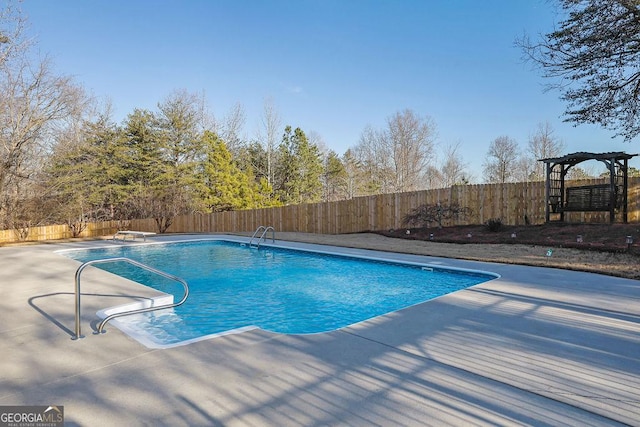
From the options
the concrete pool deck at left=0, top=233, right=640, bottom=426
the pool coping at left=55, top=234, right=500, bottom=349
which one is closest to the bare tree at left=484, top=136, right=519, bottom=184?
the pool coping at left=55, top=234, right=500, bottom=349

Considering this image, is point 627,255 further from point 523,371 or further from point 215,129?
point 215,129

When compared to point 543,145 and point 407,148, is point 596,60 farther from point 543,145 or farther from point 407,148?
point 543,145

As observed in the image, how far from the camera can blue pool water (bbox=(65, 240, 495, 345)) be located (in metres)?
4.42

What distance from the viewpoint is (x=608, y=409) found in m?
1.99

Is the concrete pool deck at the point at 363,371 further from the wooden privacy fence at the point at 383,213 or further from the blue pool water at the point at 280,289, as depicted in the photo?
the wooden privacy fence at the point at 383,213

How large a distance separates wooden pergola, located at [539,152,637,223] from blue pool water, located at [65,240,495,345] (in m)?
6.27

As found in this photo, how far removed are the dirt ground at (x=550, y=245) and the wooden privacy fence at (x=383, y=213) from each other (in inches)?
34.9

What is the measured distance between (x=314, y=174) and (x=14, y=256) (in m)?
20.3

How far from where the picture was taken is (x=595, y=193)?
10.1 metres

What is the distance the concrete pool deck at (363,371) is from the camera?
1.98m

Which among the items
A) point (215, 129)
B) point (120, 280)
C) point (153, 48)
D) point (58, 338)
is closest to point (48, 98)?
point (153, 48)

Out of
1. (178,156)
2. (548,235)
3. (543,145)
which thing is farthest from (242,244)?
(543,145)

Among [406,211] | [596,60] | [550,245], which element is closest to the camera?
[596,60]

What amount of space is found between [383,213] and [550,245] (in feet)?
20.3
